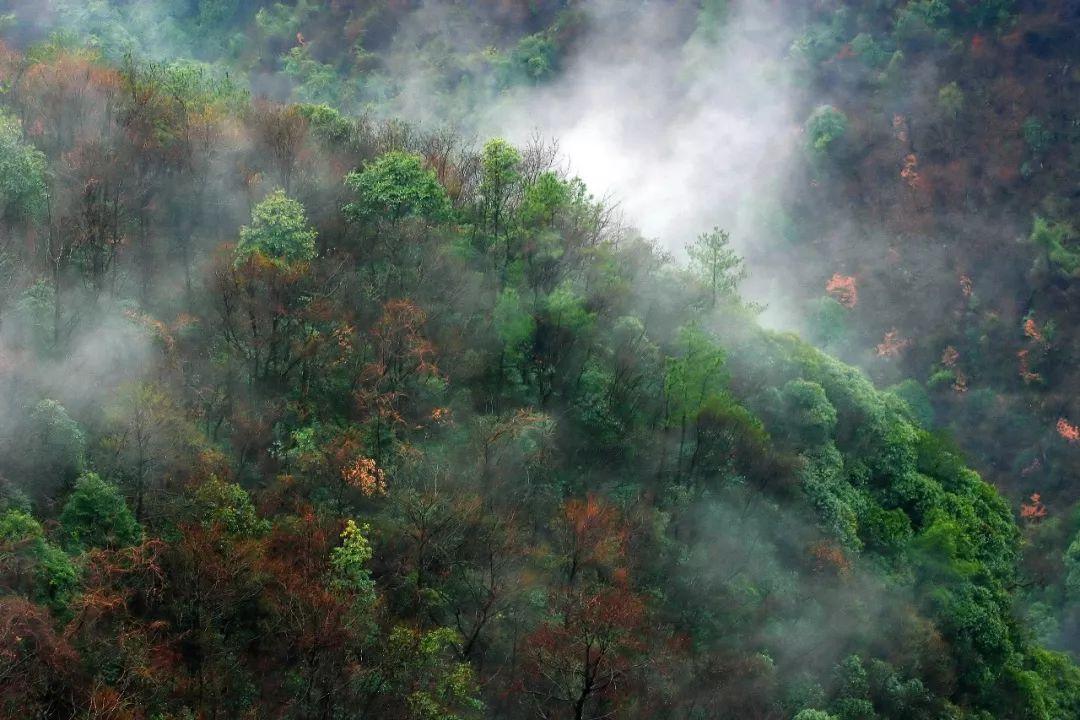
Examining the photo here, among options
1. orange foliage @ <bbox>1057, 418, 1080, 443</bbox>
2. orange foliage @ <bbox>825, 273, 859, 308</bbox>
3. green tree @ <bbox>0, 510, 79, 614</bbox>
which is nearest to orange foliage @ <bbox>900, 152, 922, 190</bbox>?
orange foliage @ <bbox>825, 273, 859, 308</bbox>

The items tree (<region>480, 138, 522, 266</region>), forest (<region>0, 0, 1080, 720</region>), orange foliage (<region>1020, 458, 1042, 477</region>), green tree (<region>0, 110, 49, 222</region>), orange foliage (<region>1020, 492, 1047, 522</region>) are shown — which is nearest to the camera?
forest (<region>0, 0, 1080, 720</region>)

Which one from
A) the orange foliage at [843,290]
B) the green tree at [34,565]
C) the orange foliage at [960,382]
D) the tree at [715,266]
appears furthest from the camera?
the orange foliage at [843,290]

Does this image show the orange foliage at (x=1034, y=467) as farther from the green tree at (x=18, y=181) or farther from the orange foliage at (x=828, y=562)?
the green tree at (x=18, y=181)

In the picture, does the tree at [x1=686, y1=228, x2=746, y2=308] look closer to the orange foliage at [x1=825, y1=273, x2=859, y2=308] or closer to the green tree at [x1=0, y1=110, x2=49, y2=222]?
the green tree at [x1=0, y1=110, x2=49, y2=222]

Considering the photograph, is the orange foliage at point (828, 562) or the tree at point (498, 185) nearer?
the orange foliage at point (828, 562)

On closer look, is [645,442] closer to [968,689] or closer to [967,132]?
[968,689]

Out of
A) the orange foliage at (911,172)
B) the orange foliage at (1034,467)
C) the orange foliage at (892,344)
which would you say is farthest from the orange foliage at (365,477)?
the orange foliage at (911,172)

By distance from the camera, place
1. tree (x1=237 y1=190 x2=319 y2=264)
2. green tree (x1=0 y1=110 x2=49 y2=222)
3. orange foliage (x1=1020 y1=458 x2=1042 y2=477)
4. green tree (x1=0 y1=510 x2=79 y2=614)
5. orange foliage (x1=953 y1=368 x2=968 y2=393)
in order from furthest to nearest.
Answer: orange foliage (x1=953 y1=368 x2=968 y2=393), orange foliage (x1=1020 y1=458 x2=1042 y2=477), tree (x1=237 y1=190 x2=319 y2=264), green tree (x1=0 y1=110 x2=49 y2=222), green tree (x1=0 y1=510 x2=79 y2=614)
